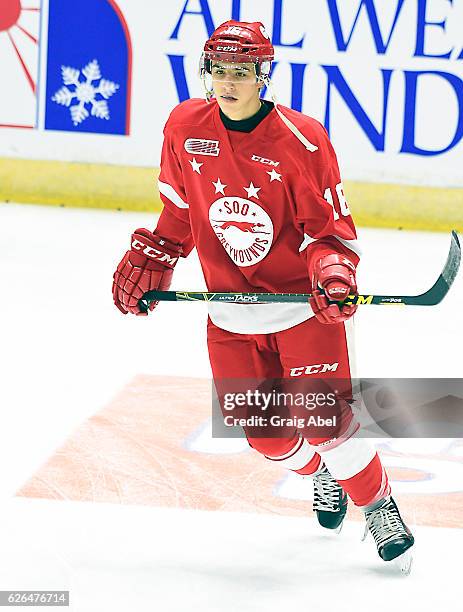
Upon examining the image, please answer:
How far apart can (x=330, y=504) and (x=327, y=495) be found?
24 mm

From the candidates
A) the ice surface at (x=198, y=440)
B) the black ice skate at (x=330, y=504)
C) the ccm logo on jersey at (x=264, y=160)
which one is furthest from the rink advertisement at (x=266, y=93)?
the ccm logo on jersey at (x=264, y=160)

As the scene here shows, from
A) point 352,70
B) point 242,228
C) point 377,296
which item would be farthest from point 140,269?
point 352,70

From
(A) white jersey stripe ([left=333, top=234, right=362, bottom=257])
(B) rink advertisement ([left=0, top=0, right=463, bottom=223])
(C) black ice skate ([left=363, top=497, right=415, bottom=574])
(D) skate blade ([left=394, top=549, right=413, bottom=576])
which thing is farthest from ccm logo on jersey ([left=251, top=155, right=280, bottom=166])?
(B) rink advertisement ([left=0, top=0, right=463, bottom=223])

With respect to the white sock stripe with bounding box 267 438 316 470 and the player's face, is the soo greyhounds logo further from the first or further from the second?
the white sock stripe with bounding box 267 438 316 470

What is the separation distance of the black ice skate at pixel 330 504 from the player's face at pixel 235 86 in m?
0.99

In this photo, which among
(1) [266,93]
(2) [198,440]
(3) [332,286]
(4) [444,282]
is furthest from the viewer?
(1) [266,93]

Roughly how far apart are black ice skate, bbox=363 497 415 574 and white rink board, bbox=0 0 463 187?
12.0 feet

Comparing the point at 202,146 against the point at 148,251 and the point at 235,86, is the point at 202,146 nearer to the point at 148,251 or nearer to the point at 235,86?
the point at 235,86

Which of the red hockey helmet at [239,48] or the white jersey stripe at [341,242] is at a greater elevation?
the red hockey helmet at [239,48]

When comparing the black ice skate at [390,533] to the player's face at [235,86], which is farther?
the black ice skate at [390,533]

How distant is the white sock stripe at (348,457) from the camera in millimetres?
2930

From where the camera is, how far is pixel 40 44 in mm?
6578

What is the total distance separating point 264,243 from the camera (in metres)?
2.87

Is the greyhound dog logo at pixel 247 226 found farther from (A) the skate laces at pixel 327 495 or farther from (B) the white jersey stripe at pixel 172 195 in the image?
(A) the skate laces at pixel 327 495
